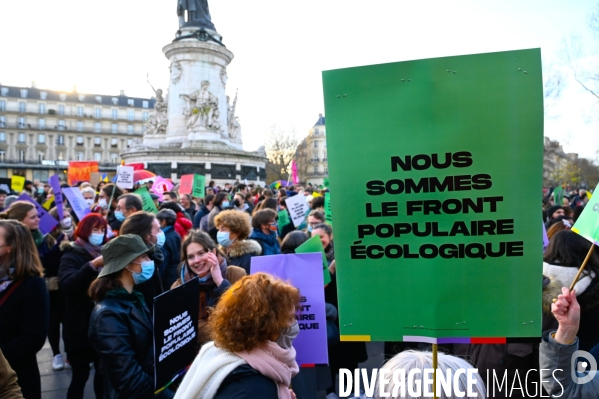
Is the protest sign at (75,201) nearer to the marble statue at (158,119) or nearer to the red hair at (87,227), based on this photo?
the red hair at (87,227)

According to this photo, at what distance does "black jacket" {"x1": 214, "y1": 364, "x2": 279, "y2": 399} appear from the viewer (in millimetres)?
1786

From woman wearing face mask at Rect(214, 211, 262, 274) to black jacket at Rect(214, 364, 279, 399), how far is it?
2596 mm

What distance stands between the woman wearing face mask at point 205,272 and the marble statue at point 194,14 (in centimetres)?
2892

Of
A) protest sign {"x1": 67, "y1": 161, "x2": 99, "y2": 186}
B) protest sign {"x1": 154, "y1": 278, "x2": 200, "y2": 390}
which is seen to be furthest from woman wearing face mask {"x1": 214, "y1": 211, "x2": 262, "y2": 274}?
protest sign {"x1": 67, "y1": 161, "x2": 99, "y2": 186}

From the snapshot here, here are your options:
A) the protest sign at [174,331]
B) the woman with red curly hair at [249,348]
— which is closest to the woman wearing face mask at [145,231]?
the protest sign at [174,331]

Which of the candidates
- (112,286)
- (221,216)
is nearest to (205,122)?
(221,216)

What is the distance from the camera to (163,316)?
2465 mm

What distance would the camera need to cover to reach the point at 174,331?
101 inches

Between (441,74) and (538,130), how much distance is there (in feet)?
1.47

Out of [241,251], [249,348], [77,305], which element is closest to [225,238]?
[241,251]

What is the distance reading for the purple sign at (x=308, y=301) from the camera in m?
2.70

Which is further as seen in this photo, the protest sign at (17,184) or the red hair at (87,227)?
the protest sign at (17,184)

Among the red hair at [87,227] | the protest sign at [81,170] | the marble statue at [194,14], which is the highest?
the marble statue at [194,14]

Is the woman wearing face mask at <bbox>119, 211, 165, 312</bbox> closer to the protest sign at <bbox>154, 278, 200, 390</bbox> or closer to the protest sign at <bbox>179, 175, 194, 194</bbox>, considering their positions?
the protest sign at <bbox>154, 278, 200, 390</bbox>
